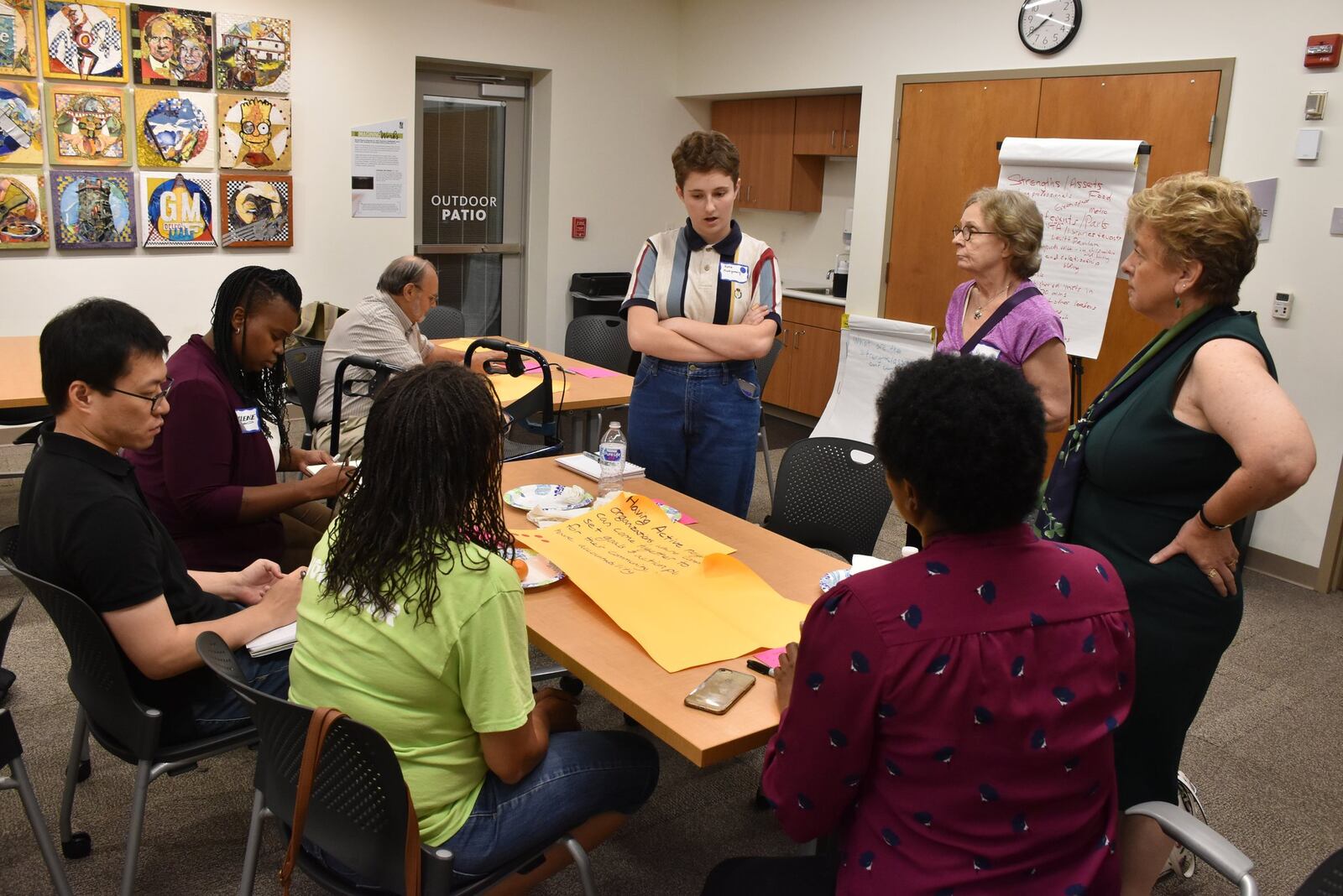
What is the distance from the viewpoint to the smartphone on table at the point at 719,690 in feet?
5.39

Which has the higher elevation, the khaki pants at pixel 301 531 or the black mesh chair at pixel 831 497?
the black mesh chair at pixel 831 497

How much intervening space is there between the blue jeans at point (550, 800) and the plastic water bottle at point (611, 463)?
39.1 inches

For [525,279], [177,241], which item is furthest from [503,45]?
[177,241]

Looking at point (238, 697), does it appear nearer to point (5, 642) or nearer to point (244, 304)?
point (5, 642)

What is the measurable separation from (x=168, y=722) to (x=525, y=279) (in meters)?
5.54

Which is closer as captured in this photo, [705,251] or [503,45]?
[705,251]

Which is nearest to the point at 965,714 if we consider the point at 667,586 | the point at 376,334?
the point at 667,586

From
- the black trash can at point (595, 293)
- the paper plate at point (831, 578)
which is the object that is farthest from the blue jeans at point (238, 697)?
the black trash can at point (595, 293)

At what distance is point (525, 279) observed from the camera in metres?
7.19

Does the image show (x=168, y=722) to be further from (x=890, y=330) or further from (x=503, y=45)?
(x=503, y=45)

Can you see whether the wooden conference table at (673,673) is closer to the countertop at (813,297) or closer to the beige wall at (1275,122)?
the beige wall at (1275,122)

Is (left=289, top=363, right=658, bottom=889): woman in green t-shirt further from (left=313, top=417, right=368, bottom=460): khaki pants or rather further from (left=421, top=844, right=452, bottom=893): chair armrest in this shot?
(left=313, top=417, right=368, bottom=460): khaki pants

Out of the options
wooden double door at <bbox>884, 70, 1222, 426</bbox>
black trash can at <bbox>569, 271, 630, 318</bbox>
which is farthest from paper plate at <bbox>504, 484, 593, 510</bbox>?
black trash can at <bbox>569, 271, 630, 318</bbox>

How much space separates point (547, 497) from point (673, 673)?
3.08 feet
